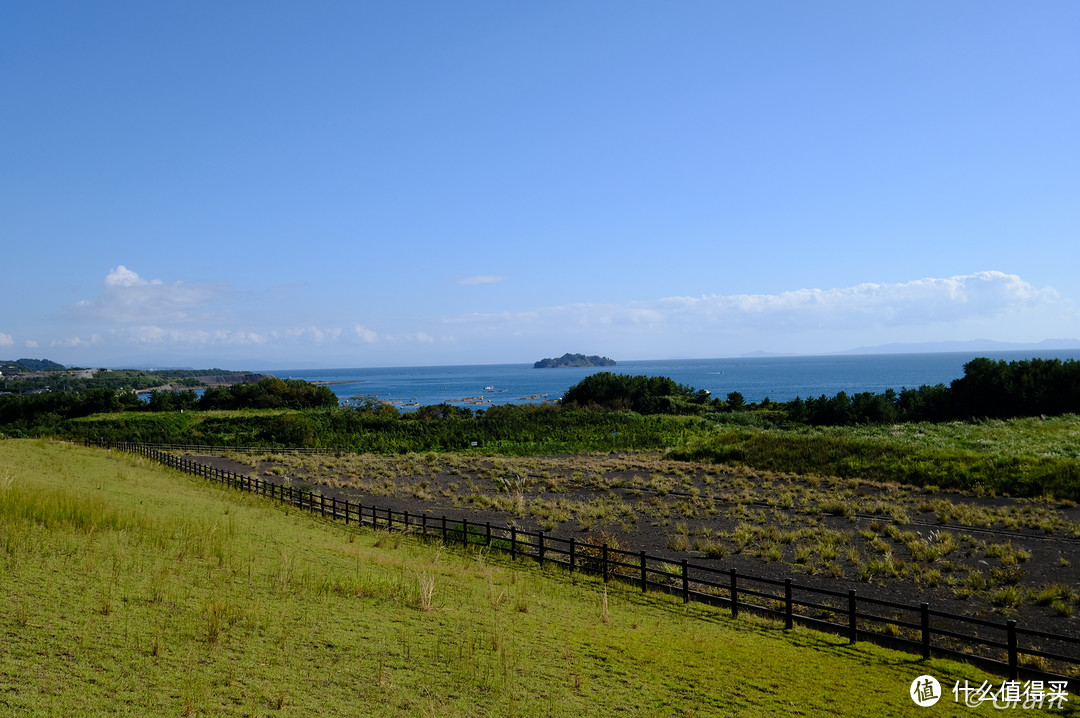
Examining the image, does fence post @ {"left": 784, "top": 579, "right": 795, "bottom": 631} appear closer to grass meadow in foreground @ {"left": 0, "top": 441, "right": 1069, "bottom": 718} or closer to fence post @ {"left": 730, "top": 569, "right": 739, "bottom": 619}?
grass meadow in foreground @ {"left": 0, "top": 441, "right": 1069, "bottom": 718}

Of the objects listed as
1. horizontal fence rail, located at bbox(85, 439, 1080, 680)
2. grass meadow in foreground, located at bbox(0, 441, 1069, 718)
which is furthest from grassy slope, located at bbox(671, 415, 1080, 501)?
grass meadow in foreground, located at bbox(0, 441, 1069, 718)

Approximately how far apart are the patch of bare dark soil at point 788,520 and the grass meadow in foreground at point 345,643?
6.37m

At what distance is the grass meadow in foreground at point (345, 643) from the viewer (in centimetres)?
780

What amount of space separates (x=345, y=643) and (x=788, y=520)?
72.6 feet

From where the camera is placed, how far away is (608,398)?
103625 mm

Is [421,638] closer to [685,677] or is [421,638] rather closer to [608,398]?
[685,677]

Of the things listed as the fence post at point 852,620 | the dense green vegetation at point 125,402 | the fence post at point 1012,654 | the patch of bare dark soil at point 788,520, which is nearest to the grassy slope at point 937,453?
the patch of bare dark soil at point 788,520

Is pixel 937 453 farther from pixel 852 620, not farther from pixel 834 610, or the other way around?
pixel 834 610

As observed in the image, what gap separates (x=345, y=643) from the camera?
9.69 metres

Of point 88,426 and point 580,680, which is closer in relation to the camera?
point 580,680

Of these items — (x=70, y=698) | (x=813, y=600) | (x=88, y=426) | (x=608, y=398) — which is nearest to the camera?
(x=70, y=698)

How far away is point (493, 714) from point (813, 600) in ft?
37.3

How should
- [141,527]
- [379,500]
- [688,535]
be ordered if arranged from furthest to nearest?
[379,500] < [688,535] < [141,527]

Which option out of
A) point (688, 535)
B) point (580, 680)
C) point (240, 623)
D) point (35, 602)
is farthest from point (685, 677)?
point (688, 535)
